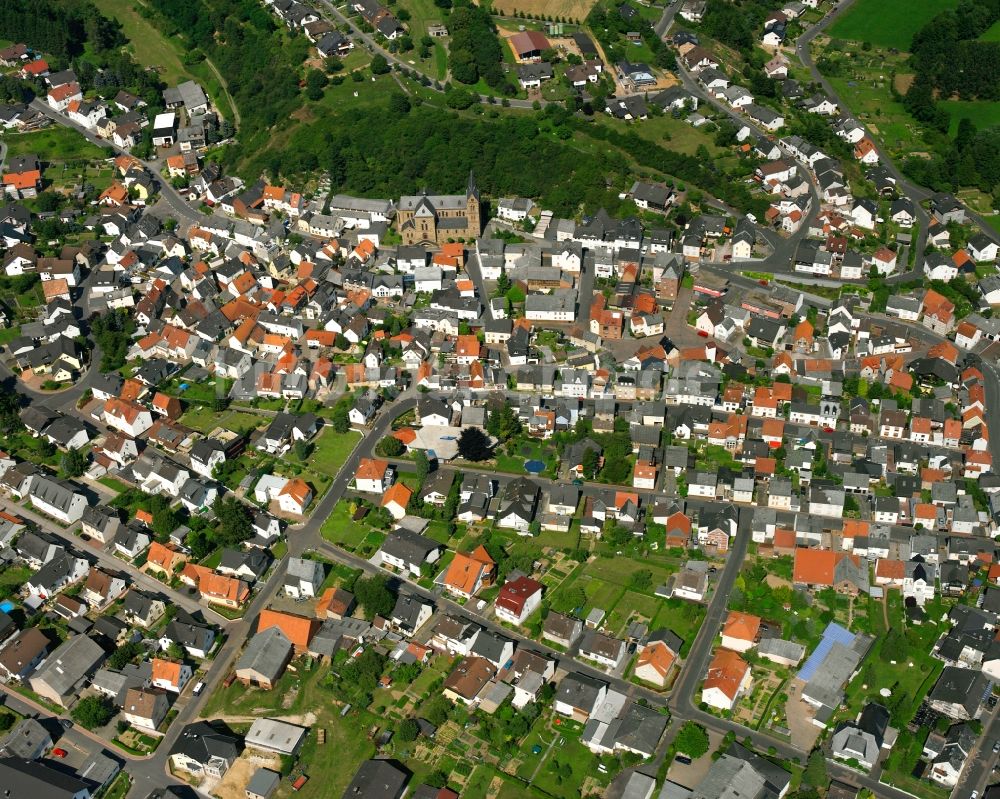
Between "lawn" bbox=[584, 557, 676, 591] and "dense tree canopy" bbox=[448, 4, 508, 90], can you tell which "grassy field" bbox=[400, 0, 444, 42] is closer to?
"dense tree canopy" bbox=[448, 4, 508, 90]

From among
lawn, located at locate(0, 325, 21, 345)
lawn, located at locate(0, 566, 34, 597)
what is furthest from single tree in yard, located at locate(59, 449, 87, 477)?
lawn, located at locate(0, 325, 21, 345)

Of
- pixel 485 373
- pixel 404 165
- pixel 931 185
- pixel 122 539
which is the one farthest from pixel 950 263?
pixel 122 539

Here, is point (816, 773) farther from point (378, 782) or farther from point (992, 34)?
point (992, 34)

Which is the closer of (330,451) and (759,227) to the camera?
(330,451)

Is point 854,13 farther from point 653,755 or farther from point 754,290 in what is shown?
point 653,755

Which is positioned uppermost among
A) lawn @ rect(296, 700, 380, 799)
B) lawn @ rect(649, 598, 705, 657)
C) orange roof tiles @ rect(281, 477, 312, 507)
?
lawn @ rect(649, 598, 705, 657)

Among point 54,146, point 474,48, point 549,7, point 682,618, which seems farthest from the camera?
point 549,7

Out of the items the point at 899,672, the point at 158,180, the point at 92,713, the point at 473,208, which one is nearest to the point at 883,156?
the point at 473,208
